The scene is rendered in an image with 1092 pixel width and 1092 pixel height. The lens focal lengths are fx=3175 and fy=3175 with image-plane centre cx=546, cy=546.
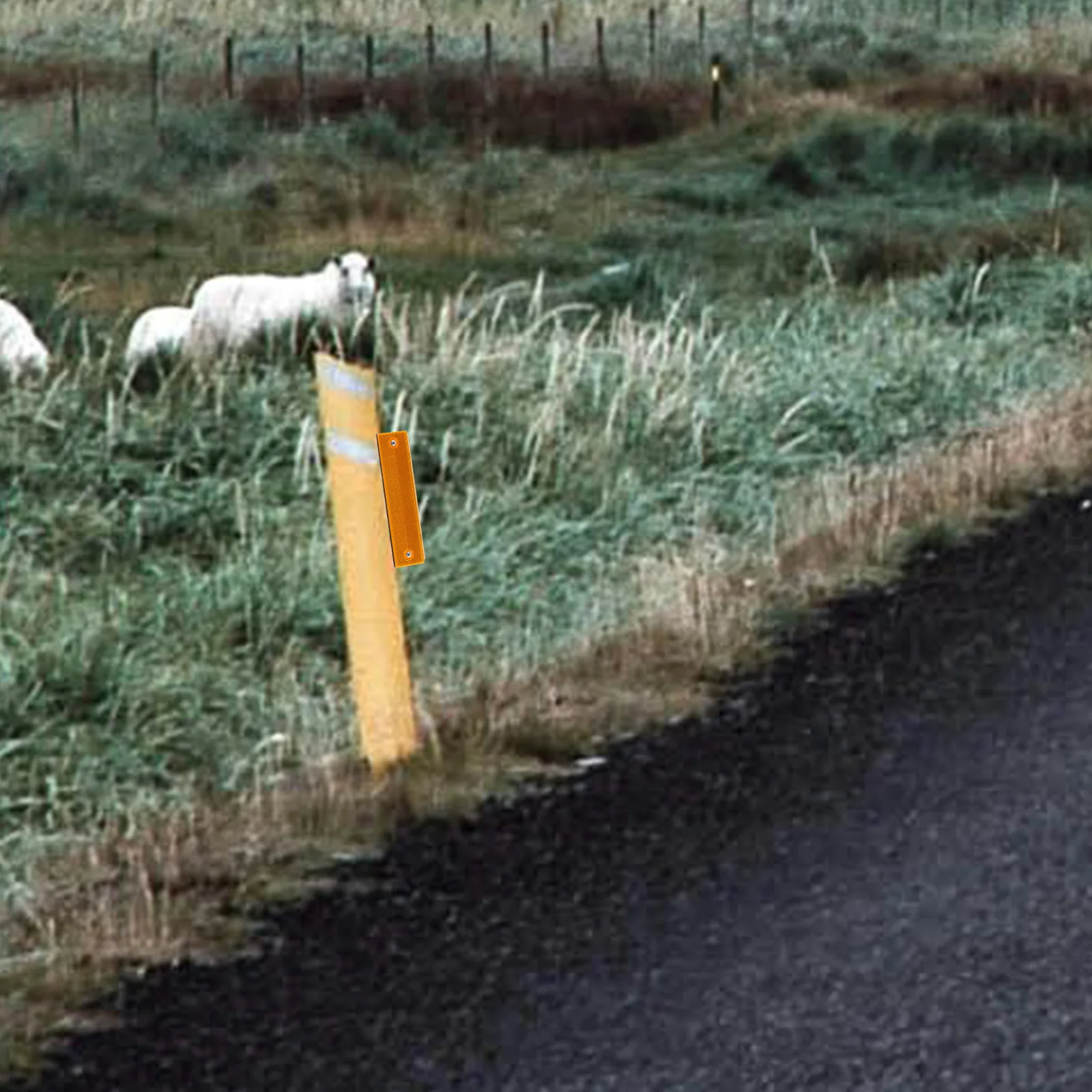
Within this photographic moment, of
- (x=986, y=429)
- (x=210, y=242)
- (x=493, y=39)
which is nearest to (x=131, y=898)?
(x=986, y=429)

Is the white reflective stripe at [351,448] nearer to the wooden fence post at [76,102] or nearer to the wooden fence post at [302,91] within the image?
the wooden fence post at [76,102]

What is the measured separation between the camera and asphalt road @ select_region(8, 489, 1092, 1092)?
5.38 metres

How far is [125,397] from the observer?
13.1 m

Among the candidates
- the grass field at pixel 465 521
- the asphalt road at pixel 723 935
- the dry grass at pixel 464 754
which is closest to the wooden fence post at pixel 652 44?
the grass field at pixel 465 521

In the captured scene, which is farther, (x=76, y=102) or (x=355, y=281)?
(x=76, y=102)

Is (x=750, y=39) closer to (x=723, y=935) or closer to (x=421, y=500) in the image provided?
(x=421, y=500)

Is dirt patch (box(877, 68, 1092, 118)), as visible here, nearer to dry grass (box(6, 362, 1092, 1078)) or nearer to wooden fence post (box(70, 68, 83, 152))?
wooden fence post (box(70, 68, 83, 152))

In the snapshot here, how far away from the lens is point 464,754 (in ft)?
24.6

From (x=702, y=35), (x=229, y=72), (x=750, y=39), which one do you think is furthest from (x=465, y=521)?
(x=750, y=39)

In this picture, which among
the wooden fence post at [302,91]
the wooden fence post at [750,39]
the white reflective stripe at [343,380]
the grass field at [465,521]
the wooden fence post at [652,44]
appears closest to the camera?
the grass field at [465,521]

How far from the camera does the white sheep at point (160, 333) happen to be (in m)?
16.1

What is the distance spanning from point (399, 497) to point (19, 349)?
28.7 feet

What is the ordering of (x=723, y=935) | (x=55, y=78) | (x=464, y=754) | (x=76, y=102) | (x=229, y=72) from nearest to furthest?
(x=723, y=935) < (x=464, y=754) < (x=76, y=102) < (x=229, y=72) < (x=55, y=78)

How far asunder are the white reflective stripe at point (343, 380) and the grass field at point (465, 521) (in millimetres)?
870
